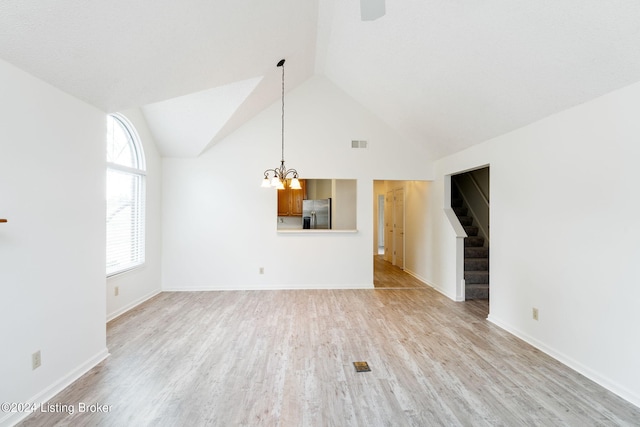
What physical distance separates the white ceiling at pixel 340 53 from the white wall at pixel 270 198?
0.67 metres

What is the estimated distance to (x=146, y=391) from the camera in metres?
2.32

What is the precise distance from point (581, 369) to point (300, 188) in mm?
3084

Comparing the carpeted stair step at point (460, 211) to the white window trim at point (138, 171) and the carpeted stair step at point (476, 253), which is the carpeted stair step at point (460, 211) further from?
the white window trim at point (138, 171)

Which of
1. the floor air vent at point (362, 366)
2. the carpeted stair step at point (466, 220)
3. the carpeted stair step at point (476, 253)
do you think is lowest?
the floor air vent at point (362, 366)

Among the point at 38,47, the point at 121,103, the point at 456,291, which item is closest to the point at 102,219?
the point at 121,103

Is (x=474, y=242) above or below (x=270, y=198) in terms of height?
below

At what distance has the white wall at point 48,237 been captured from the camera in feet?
6.40

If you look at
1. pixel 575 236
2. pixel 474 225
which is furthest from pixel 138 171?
pixel 474 225

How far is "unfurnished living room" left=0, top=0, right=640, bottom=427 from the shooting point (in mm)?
2043

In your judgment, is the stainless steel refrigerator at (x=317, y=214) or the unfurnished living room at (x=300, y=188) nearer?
the unfurnished living room at (x=300, y=188)

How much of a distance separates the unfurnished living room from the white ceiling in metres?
0.02

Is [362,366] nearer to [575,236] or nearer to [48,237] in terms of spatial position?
[575,236]

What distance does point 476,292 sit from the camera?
4918mm

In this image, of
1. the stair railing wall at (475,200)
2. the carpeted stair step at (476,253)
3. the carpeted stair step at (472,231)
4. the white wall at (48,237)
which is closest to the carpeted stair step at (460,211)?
the stair railing wall at (475,200)
